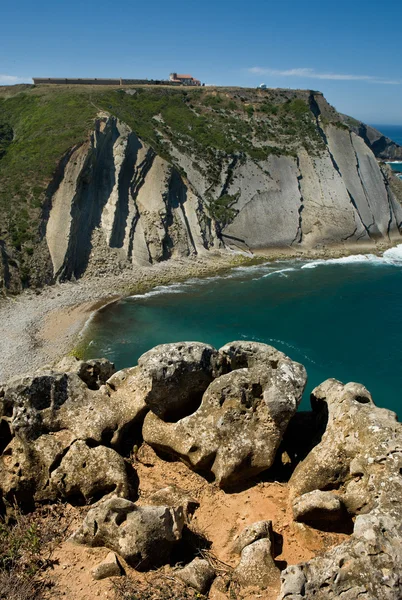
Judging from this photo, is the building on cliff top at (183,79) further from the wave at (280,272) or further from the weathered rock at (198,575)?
the weathered rock at (198,575)

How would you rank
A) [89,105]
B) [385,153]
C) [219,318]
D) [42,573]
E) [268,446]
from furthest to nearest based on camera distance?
[385,153], [89,105], [219,318], [268,446], [42,573]

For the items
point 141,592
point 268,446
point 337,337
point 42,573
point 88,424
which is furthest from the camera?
point 337,337

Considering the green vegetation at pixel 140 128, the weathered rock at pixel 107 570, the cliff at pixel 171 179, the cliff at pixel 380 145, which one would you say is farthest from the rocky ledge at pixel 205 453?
the cliff at pixel 380 145

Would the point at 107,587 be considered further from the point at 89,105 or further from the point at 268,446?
the point at 89,105

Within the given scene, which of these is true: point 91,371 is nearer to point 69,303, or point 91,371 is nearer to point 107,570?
point 107,570

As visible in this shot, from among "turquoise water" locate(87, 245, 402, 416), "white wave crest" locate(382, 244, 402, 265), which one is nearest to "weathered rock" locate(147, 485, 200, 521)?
"turquoise water" locate(87, 245, 402, 416)

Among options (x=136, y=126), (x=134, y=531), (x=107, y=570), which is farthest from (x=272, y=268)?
(x=107, y=570)

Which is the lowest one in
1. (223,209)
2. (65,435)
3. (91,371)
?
(65,435)

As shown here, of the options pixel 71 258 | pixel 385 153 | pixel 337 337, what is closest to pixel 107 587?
pixel 337 337

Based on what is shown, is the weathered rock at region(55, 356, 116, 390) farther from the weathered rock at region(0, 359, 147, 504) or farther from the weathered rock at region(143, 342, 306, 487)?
the weathered rock at region(143, 342, 306, 487)
